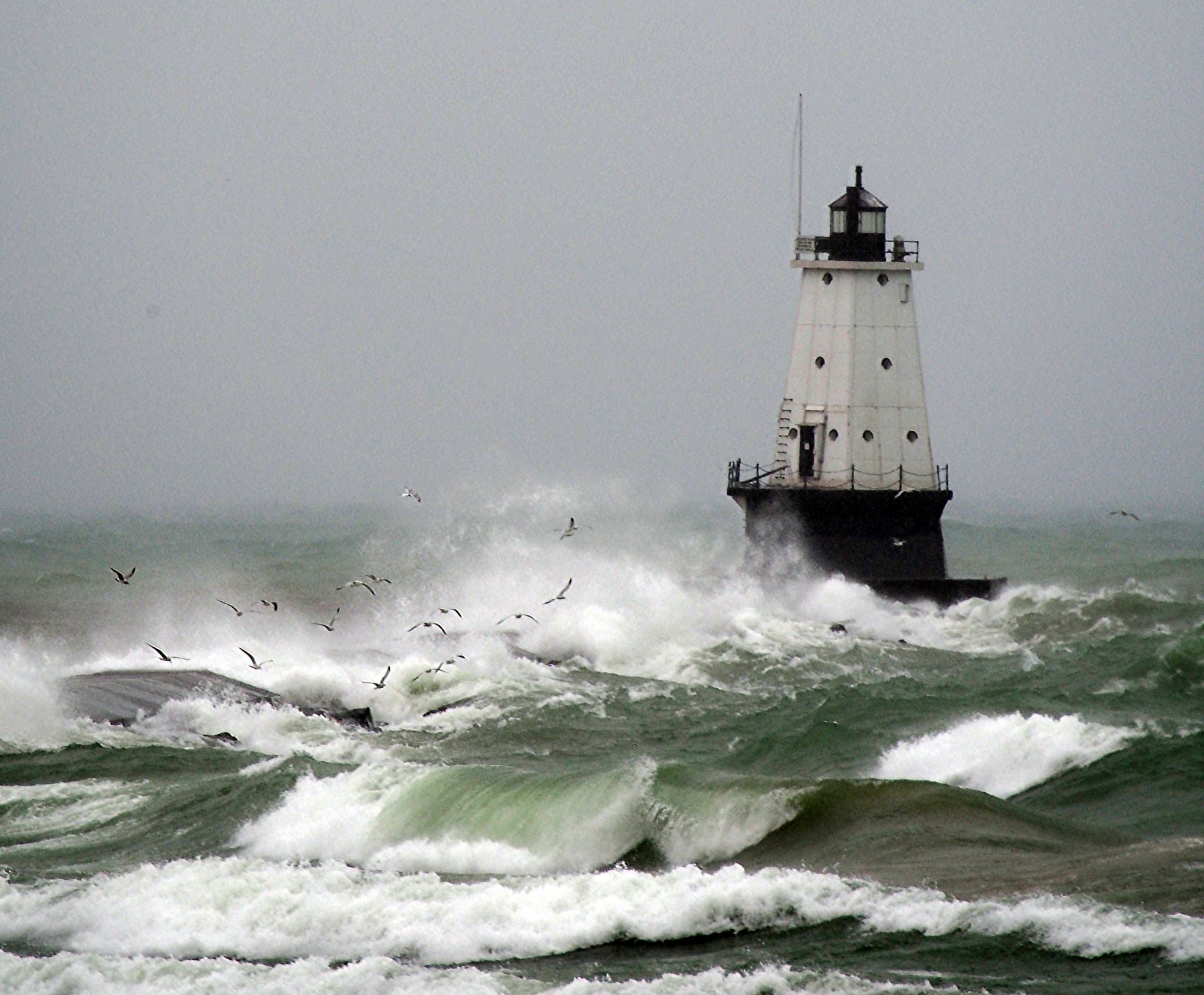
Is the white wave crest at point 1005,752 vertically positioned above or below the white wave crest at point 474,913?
above

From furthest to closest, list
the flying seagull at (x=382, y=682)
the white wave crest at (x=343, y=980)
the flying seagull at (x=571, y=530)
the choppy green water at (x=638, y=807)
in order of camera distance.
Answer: the flying seagull at (x=571, y=530) < the flying seagull at (x=382, y=682) < the choppy green water at (x=638, y=807) < the white wave crest at (x=343, y=980)

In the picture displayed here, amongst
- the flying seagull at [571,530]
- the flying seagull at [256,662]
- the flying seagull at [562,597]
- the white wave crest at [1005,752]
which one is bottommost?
the white wave crest at [1005,752]

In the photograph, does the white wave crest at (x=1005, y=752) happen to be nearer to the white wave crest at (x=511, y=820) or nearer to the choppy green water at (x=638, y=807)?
the choppy green water at (x=638, y=807)

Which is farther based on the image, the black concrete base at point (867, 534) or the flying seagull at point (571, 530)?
the black concrete base at point (867, 534)

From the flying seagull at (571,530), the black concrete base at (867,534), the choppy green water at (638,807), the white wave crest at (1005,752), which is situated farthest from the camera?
the black concrete base at (867,534)

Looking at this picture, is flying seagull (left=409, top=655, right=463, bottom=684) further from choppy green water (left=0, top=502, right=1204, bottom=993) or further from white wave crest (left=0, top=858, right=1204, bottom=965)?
white wave crest (left=0, top=858, right=1204, bottom=965)

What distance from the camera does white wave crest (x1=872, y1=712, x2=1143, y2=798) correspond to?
72.2 ft

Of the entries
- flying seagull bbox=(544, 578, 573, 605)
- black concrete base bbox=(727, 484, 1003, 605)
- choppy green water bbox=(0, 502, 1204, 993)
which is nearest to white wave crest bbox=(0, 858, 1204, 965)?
choppy green water bbox=(0, 502, 1204, 993)

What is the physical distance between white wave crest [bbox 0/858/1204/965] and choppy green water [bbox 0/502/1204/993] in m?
0.03

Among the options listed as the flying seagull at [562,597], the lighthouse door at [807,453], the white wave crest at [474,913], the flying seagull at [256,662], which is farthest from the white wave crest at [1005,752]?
the lighthouse door at [807,453]

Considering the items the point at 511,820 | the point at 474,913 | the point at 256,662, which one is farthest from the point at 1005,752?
the point at 256,662

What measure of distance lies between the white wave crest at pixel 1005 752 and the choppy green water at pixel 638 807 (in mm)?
48

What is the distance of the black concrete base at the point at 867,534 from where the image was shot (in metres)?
41.1

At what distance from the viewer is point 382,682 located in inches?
1211
